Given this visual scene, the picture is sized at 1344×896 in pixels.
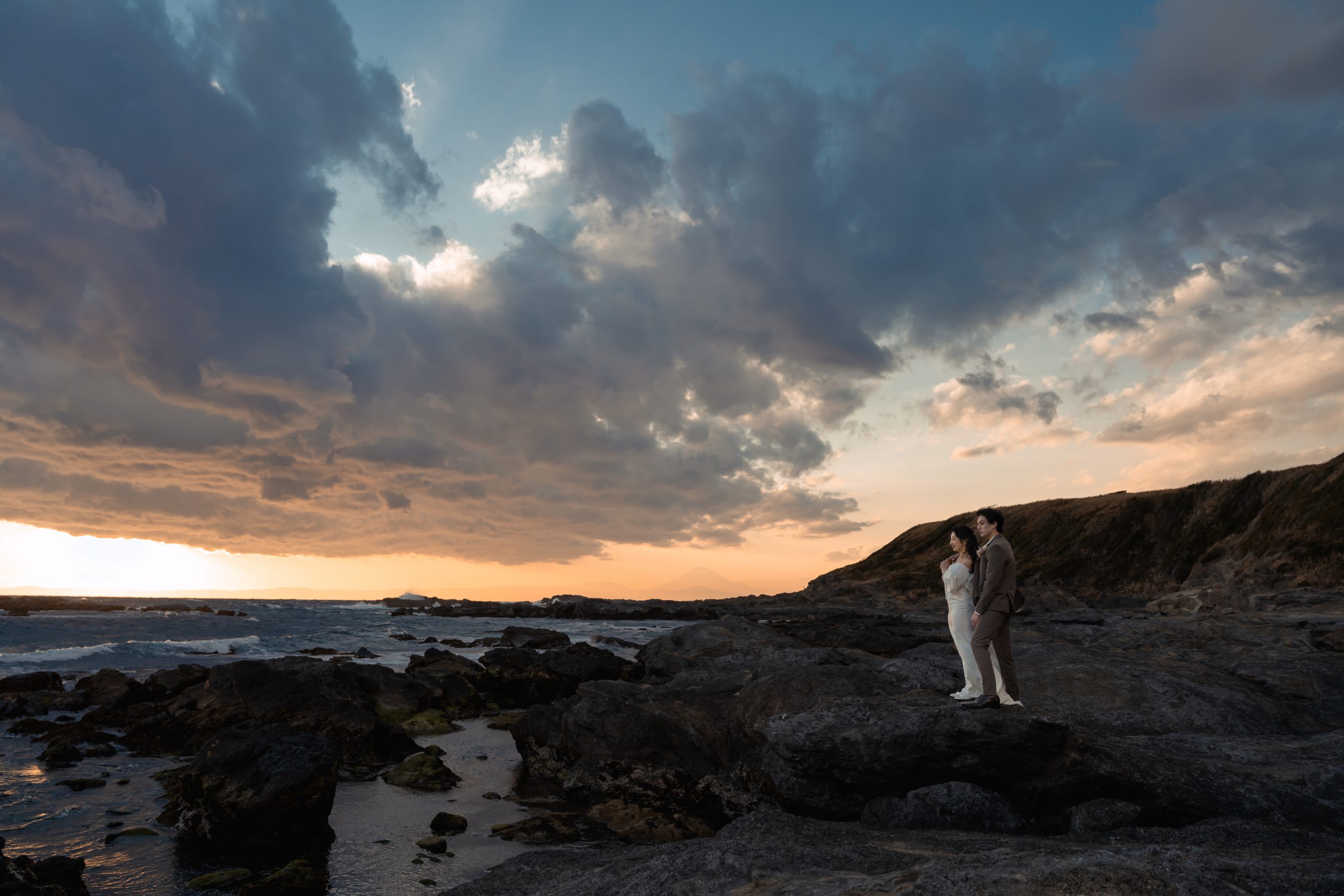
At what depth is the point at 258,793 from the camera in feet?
33.0

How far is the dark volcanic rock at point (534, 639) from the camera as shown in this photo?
1769 inches

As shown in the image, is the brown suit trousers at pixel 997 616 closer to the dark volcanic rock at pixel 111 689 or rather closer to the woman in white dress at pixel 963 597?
the woman in white dress at pixel 963 597

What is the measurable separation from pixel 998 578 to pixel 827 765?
133 inches

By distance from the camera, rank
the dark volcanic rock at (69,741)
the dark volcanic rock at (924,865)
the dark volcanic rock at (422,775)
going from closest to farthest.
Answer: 1. the dark volcanic rock at (924,865)
2. the dark volcanic rock at (422,775)
3. the dark volcanic rock at (69,741)

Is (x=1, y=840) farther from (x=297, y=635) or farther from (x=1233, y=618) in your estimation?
(x=297, y=635)

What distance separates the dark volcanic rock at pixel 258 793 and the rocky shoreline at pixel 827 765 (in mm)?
36

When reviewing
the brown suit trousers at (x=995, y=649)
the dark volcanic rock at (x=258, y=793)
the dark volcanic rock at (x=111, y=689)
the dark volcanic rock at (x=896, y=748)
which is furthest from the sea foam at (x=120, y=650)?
the brown suit trousers at (x=995, y=649)

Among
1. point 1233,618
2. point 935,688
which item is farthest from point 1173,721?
point 1233,618

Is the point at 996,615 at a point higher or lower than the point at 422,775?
higher

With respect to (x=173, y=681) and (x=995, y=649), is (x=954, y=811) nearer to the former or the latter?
(x=995, y=649)

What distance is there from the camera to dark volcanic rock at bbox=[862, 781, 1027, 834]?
25.4ft

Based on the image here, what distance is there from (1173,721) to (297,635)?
61954mm

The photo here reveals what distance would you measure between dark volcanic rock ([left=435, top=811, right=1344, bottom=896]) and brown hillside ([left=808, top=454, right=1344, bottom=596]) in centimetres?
5722

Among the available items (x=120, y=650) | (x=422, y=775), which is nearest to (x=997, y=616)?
(x=422, y=775)
